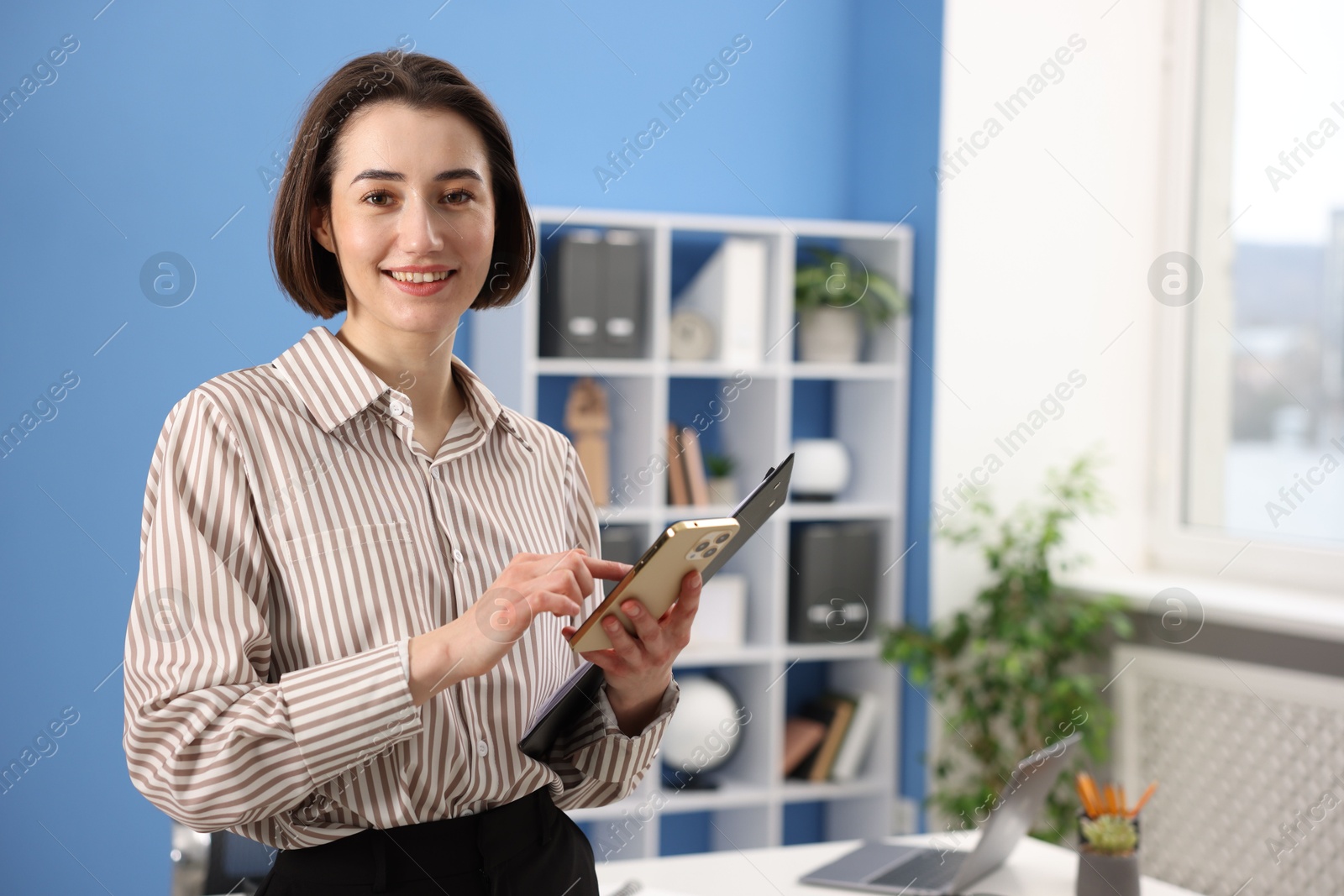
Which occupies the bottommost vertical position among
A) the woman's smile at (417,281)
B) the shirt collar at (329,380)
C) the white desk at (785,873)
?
the white desk at (785,873)

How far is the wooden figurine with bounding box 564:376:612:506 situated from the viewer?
3.39 meters

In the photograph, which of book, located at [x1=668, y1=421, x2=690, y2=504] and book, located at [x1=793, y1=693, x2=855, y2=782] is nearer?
book, located at [x1=668, y1=421, x2=690, y2=504]

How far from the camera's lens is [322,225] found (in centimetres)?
132

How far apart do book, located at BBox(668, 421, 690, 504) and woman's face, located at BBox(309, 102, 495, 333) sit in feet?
7.29

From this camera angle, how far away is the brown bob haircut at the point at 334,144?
4.10 ft

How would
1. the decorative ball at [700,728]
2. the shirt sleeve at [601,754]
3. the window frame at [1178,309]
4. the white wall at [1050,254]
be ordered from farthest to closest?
1. the window frame at [1178,309]
2. the white wall at [1050,254]
3. the decorative ball at [700,728]
4. the shirt sleeve at [601,754]

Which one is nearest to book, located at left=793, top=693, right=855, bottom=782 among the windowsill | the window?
the windowsill

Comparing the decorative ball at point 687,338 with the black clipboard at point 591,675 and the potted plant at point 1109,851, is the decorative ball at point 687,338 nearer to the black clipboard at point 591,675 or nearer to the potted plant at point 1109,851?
the potted plant at point 1109,851

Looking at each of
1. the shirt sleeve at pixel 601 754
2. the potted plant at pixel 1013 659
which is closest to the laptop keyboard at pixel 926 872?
the shirt sleeve at pixel 601 754

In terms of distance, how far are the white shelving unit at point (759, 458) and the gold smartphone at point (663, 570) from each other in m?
2.06

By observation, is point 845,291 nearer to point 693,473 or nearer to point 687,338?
point 687,338

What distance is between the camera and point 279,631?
1138 mm

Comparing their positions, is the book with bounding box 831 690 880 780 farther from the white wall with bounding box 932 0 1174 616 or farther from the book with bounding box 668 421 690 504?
the book with bounding box 668 421 690 504

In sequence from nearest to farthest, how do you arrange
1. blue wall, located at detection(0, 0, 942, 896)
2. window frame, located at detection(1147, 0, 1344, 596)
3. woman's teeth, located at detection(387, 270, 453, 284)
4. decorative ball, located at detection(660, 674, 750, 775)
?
woman's teeth, located at detection(387, 270, 453, 284) < blue wall, located at detection(0, 0, 942, 896) < decorative ball, located at detection(660, 674, 750, 775) < window frame, located at detection(1147, 0, 1344, 596)
